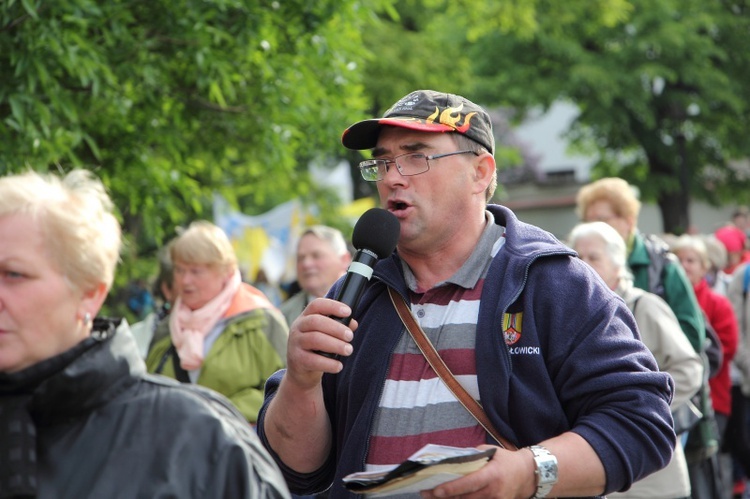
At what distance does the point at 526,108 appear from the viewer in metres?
25.4

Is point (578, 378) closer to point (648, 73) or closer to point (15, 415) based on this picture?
point (15, 415)

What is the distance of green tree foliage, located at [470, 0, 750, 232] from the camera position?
23703mm

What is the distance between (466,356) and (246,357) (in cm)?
339

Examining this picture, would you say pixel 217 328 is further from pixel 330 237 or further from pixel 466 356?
pixel 466 356

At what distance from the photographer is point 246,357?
6.53 m

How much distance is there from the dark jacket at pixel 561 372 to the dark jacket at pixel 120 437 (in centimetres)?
87

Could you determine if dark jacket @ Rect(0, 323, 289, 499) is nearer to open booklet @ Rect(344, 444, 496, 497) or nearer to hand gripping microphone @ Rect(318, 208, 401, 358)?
open booklet @ Rect(344, 444, 496, 497)

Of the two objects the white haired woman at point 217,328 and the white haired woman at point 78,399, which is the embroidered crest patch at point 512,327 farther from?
the white haired woman at point 217,328

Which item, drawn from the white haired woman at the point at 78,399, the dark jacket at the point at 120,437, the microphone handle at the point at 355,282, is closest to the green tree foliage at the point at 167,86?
the microphone handle at the point at 355,282

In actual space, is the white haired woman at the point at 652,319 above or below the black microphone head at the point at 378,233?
below

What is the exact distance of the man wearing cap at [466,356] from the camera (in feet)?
10.2

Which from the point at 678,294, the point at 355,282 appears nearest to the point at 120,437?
the point at 355,282

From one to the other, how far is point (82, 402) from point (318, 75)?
6059 millimetres

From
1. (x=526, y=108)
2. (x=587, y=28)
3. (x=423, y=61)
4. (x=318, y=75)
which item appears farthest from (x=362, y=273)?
(x=526, y=108)
